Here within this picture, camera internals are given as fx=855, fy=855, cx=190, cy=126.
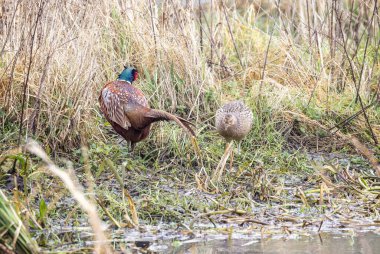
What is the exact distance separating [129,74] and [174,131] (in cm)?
70

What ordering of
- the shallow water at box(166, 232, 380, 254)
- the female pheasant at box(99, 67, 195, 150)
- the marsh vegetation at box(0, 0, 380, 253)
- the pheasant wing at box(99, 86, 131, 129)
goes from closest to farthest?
the shallow water at box(166, 232, 380, 254) < the marsh vegetation at box(0, 0, 380, 253) < the female pheasant at box(99, 67, 195, 150) < the pheasant wing at box(99, 86, 131, 129)

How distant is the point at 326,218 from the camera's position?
569 centimetres

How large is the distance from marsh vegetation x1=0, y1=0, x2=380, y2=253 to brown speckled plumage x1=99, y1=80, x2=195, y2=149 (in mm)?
161

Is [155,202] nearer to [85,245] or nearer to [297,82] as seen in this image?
[85,245]

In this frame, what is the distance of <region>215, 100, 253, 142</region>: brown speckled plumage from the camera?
6.85 m

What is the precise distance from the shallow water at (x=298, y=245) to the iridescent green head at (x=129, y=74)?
2569mm

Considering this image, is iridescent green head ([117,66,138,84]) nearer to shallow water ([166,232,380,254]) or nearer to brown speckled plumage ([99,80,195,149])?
brown speckled plumage ([99,80,195,149])

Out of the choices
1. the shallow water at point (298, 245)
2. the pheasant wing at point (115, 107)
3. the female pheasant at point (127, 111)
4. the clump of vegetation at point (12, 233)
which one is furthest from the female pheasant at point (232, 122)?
the clump of vegetation at point (12, 233)

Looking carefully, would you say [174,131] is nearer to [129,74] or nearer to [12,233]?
[129,74]

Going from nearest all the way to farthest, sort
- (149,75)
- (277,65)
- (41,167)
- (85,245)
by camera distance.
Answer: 1. (85,245)
2. (41,167)
3. (149,75)
4. (277,65)

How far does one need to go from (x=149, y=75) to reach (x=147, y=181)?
5.16 ft

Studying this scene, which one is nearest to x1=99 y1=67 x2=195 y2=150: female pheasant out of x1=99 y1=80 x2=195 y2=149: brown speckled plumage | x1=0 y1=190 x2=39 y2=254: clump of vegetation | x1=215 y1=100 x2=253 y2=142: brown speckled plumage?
x1=99 y1=80 x2=195 y2=149: brown speckled plumage

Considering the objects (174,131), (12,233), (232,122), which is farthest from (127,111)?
(12,233)

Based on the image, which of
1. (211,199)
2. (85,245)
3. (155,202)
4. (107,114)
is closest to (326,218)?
(211,199)
